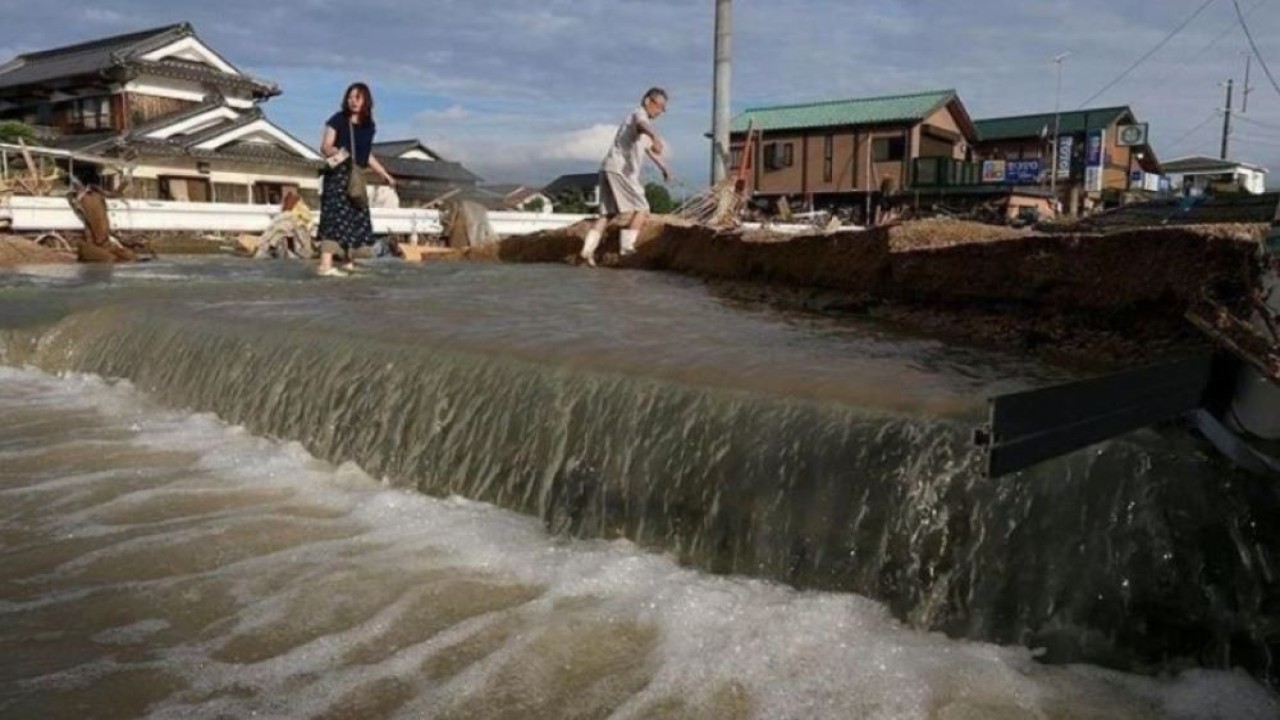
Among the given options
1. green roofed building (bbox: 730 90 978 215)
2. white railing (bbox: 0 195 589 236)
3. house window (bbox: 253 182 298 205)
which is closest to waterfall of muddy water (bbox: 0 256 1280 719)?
white railing (bbox: 0 195 589 236)

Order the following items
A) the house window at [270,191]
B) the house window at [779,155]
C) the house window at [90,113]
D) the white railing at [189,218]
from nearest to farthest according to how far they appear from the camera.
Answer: the white railing at [189,218] → the house window at [270,191] → the house window at [90,113] → the house window at [779,155]

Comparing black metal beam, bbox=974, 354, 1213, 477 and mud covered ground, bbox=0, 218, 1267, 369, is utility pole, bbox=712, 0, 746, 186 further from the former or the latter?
black metal beam, bbox=974, 354, 1213, 477

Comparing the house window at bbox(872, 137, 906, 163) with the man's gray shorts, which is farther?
the house window at bbox(872, 137, 906, 163)

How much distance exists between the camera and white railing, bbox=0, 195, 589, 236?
15586mm

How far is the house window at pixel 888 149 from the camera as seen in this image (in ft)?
121

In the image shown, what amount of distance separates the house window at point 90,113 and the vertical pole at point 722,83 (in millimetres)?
27523

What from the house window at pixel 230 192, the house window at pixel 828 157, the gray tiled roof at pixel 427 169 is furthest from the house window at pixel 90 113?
the house window at pixel 828 157

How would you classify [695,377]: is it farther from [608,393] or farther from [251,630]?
[251,630]

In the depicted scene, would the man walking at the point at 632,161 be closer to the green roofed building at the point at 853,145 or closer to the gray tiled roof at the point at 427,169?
the green roofed building at the point at 853,145

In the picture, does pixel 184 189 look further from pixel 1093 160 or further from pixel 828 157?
pixel 1093 160

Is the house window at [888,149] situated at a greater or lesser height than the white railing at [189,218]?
greater

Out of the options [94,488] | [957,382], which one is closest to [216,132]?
[94,488]

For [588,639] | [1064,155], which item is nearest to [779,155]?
[1064,155]

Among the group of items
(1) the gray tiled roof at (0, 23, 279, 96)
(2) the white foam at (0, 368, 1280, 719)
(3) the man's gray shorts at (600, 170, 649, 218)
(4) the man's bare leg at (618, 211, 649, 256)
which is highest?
(1) the gray tiled roof at (0, 23, 279, 96)
